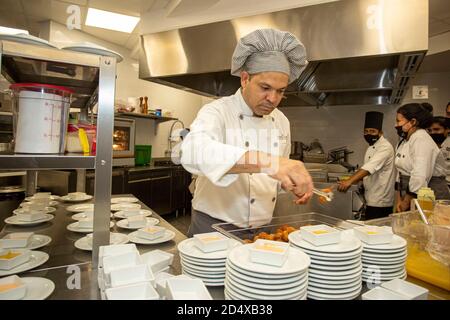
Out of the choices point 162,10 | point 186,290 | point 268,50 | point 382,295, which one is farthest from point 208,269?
point 162,10

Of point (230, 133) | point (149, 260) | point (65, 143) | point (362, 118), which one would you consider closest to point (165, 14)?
point (230, 133)

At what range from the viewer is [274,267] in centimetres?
64

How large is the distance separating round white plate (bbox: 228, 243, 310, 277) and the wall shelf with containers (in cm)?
48

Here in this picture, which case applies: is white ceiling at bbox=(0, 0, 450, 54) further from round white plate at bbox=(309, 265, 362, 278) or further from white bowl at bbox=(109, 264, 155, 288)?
white bowl at bbox=(109, 264, 155, 288)

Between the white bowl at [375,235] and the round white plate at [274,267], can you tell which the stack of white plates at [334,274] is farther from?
the white bowl at [375,235]

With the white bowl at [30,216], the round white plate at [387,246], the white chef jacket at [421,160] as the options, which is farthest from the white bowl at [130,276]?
the white chef jacket at [421,160]

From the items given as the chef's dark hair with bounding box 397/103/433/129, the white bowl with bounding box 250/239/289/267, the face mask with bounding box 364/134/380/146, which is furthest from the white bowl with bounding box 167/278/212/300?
the face mask with bounding box 364/134/380/146

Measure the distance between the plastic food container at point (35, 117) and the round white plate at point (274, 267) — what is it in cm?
66

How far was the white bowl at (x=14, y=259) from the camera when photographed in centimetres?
84

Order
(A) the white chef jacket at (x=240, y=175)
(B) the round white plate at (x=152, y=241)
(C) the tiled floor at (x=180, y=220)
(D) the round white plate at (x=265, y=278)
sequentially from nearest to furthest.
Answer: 1. (D) the round white plate at (x=265, y=278)
2. (B) the round white plate at (x=152, y=241)
3. (A) the white chef jacket at (x=240, y=175)
4. (C) the tiled floor at (x=180, y=220)

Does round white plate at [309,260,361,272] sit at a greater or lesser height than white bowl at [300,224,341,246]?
lesser

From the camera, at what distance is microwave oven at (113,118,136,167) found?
3.96 meters
